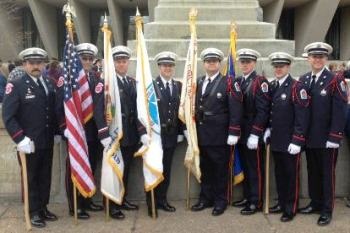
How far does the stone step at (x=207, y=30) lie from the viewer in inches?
326

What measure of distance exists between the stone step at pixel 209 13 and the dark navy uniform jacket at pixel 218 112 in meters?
2.79

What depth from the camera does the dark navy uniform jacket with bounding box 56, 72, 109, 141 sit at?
584 centimetres

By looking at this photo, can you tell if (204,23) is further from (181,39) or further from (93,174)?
(93,174)

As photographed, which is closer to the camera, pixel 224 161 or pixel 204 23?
pixel 224 161

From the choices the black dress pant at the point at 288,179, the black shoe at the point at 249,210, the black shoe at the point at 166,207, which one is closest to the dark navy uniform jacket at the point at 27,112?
the black shoe at the point at 166,207

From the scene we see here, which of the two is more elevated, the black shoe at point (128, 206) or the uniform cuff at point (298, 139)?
the uniform cuff at point (298, 139)

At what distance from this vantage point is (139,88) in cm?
607

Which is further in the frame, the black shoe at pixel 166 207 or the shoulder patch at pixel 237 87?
the black shoe at pixel 166 207

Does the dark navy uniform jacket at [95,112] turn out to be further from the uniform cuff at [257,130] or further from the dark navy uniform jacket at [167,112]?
the uniform cuff at [257,130]

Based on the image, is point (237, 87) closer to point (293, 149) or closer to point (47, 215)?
point (293, 149)

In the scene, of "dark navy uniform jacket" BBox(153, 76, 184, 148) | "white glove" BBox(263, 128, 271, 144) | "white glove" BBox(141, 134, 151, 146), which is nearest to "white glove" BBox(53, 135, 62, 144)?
"white glove" BBox(141, 134, 151, 146)

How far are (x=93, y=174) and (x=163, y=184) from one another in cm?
88

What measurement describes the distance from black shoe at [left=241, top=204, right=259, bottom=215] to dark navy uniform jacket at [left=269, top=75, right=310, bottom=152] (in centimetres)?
78

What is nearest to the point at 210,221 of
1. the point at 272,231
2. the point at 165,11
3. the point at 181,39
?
the point at 272,231
